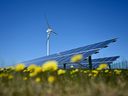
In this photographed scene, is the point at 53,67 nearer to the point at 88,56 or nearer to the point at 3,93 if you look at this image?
the point at 3,93

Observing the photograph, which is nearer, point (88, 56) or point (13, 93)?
point (13, 93)

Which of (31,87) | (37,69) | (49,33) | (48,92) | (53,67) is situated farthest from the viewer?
(49,33)

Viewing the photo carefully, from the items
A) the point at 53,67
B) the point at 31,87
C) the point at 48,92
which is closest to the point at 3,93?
the point at 31,87

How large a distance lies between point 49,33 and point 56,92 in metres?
28.9

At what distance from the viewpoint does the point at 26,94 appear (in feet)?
9.14

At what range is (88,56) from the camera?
14523mm

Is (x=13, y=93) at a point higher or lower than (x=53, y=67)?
A: lower

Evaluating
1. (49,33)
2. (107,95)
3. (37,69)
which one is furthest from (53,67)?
(49,33)

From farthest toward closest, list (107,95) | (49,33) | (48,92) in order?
1. (49,33)
2. (48,92)
3. (107,95)

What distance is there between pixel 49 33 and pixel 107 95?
29.5 meters

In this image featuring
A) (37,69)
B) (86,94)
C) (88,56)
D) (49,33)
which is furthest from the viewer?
(49,33)

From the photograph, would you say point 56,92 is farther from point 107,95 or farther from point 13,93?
point 107,95

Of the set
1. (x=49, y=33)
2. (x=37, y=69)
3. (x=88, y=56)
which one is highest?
(x=49, y=33)

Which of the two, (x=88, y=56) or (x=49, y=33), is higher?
(x=49, y=33)
